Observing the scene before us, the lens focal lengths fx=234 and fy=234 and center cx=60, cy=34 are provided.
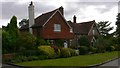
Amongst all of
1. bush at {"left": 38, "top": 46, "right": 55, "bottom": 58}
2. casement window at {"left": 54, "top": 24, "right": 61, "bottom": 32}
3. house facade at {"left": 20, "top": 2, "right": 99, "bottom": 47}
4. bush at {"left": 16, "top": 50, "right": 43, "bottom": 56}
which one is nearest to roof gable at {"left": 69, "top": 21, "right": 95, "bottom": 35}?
house facade at {"left": 20, "top": 2, "right": 99, "bottom": 47}

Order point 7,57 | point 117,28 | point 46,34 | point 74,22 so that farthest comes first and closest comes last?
1. point 117,28
2. point 74,22
3. point 46,34
4. point 7,57

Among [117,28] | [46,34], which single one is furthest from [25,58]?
[117,28]

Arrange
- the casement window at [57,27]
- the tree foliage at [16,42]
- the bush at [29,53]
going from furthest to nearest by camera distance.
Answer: the casement window at [57,27] → the tree foliage at [16,42] → the bush at [29,53]

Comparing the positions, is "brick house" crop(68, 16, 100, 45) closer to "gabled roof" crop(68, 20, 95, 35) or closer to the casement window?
"gabled roof" crop(68, 20, 95, 35)

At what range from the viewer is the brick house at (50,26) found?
41844mm

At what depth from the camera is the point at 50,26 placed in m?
42.6

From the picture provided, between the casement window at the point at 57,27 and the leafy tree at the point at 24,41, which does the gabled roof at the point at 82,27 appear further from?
the leafy tree at the point at 24,41

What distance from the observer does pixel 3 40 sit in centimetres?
3002

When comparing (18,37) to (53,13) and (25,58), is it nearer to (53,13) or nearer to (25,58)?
(25,58)

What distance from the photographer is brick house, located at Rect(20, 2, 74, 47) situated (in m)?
41.8

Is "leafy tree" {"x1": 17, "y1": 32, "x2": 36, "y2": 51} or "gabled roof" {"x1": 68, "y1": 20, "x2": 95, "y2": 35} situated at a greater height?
"gabled roof" {"x1": 68, "y1": 20, "x2": 95, "y2": 35}

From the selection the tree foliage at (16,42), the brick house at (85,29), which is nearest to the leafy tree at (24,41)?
the tree foliage at (16,42)

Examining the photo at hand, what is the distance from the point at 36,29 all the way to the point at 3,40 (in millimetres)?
13444

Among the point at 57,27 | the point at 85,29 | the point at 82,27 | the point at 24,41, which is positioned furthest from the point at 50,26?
the point at 82,27
